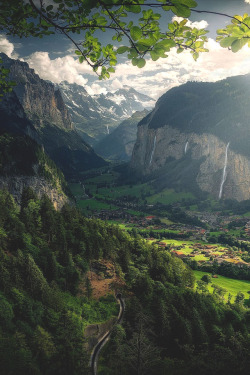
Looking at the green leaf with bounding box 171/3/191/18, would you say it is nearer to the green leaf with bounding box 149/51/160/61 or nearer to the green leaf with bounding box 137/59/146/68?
the green leaf with bounding box 149/51/160/61

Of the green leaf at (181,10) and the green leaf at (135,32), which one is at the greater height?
the green leaf at (181,10)

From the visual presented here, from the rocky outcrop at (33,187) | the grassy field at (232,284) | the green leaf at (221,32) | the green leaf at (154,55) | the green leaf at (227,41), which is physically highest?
the green leaf at (221,32)

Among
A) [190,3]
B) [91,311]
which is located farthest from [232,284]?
[190,3]

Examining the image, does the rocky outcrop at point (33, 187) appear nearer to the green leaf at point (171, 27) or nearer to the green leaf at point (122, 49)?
the green leaf at point (171, 27)

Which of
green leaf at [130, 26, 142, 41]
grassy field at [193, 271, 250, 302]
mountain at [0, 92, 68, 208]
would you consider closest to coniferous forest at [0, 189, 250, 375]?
green leaf at [130, 26, 142, 41]

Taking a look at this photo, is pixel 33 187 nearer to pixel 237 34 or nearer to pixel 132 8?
pixel 132 8

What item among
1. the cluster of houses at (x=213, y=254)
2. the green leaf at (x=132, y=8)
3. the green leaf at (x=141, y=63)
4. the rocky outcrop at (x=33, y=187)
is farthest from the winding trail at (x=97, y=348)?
the rocky outcrop at (x=33, y=187)

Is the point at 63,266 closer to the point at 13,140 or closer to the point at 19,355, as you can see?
the point at 19,355

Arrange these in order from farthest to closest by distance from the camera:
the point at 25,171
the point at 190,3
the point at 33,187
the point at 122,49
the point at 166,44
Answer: the point at 33,187
the point at 25,171
the point at 122,49
the point at 166,44
the point at 190,3
